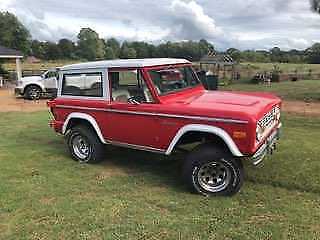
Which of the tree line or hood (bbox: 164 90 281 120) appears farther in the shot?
the tree line

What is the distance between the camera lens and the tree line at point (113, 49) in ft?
151

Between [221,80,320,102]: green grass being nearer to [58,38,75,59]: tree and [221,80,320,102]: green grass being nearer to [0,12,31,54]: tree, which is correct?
[0,12,31,54]: tree

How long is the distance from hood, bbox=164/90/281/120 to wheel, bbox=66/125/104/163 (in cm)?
174

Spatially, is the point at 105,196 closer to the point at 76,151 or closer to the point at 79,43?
the point at 76,151

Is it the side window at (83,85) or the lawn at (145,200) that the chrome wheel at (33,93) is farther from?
the side window at (83,85)

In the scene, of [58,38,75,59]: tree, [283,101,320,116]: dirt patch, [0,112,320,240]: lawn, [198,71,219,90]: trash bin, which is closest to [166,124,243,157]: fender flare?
[0,112,320,240]: lawn

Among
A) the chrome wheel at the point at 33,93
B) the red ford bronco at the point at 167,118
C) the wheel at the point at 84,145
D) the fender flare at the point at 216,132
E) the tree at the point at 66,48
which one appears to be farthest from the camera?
the tree at the point at 66,48

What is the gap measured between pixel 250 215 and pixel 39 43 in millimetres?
84758

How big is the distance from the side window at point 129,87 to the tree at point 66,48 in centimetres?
7550

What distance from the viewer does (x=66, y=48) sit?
269 ft

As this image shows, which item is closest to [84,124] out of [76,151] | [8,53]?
[76,151]

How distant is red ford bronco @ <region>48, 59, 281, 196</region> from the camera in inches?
189

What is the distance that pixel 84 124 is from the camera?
21.7 feet

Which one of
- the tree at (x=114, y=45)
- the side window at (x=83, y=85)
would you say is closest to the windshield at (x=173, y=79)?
the side window at (x=83, y=85)
